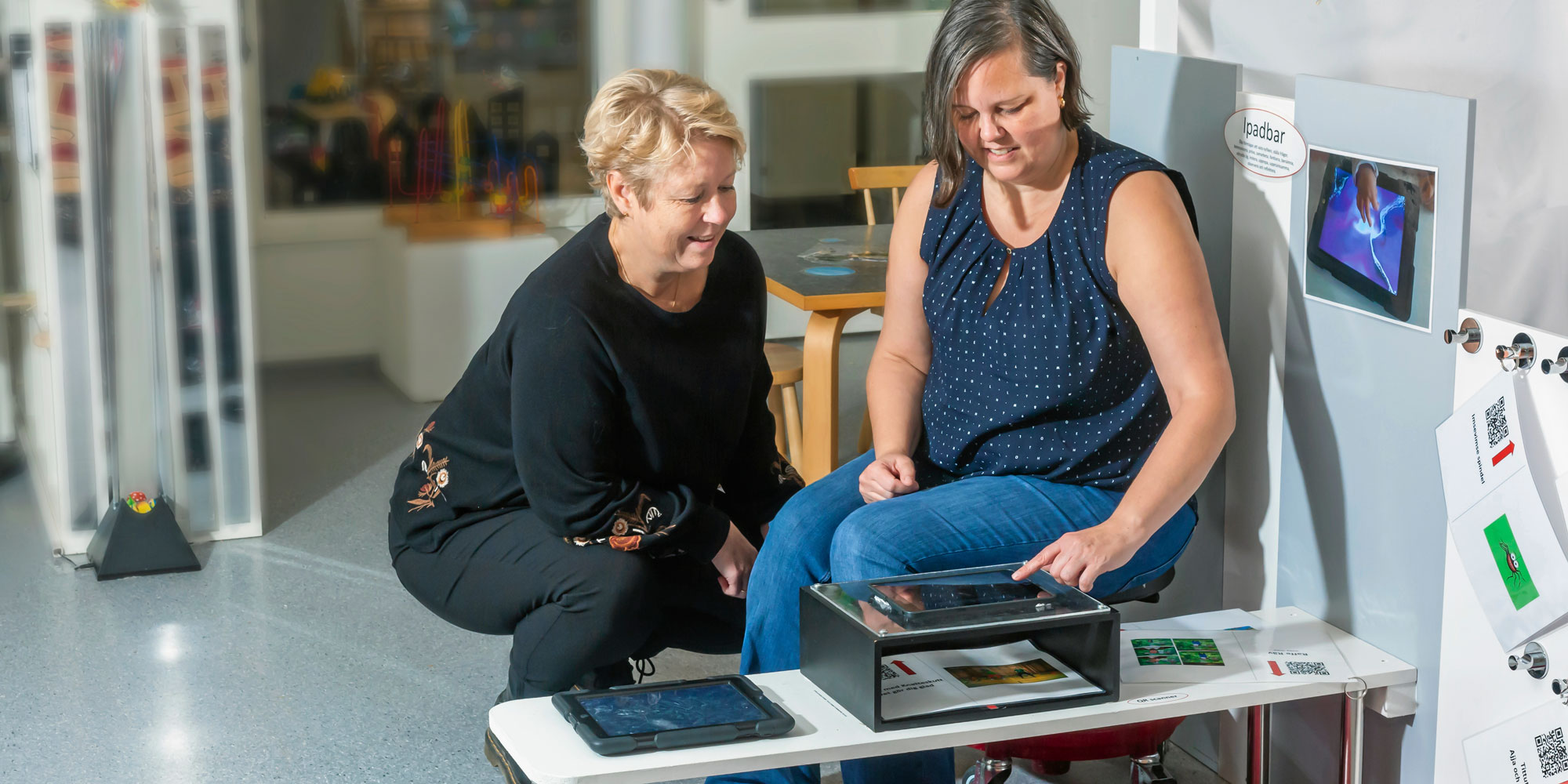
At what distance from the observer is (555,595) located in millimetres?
1983

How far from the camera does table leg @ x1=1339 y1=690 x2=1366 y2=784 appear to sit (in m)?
1.83

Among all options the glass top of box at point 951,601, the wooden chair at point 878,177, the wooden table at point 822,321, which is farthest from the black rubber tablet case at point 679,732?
the wooden chair at point 878,177

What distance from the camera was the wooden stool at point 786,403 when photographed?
141 inches

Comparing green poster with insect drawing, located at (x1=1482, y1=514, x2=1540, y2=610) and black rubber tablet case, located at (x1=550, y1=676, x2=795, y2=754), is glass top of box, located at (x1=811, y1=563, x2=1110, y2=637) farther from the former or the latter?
green poster with insect drawing, located at (x1=1482, y1=514, x2=1540, y2=610)

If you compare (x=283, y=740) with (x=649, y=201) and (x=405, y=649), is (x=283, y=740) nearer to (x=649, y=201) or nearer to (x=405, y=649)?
(x=405, y=649)

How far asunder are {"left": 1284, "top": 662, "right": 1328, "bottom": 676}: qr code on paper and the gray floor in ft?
1.64

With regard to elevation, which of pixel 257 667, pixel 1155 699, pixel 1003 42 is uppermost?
pixel 1003 42

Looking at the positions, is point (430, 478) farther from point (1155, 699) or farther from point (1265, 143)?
point (1265, 143)

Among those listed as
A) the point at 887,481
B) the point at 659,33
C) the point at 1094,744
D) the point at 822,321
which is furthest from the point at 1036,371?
the point at 659,33

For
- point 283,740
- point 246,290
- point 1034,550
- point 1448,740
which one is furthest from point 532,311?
point 246,290

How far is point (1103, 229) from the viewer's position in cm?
190

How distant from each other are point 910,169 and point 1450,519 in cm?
251

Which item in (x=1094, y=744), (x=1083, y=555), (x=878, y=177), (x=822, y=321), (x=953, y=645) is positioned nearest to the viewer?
(x=953, y=645)

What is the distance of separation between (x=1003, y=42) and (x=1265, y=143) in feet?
1.26
